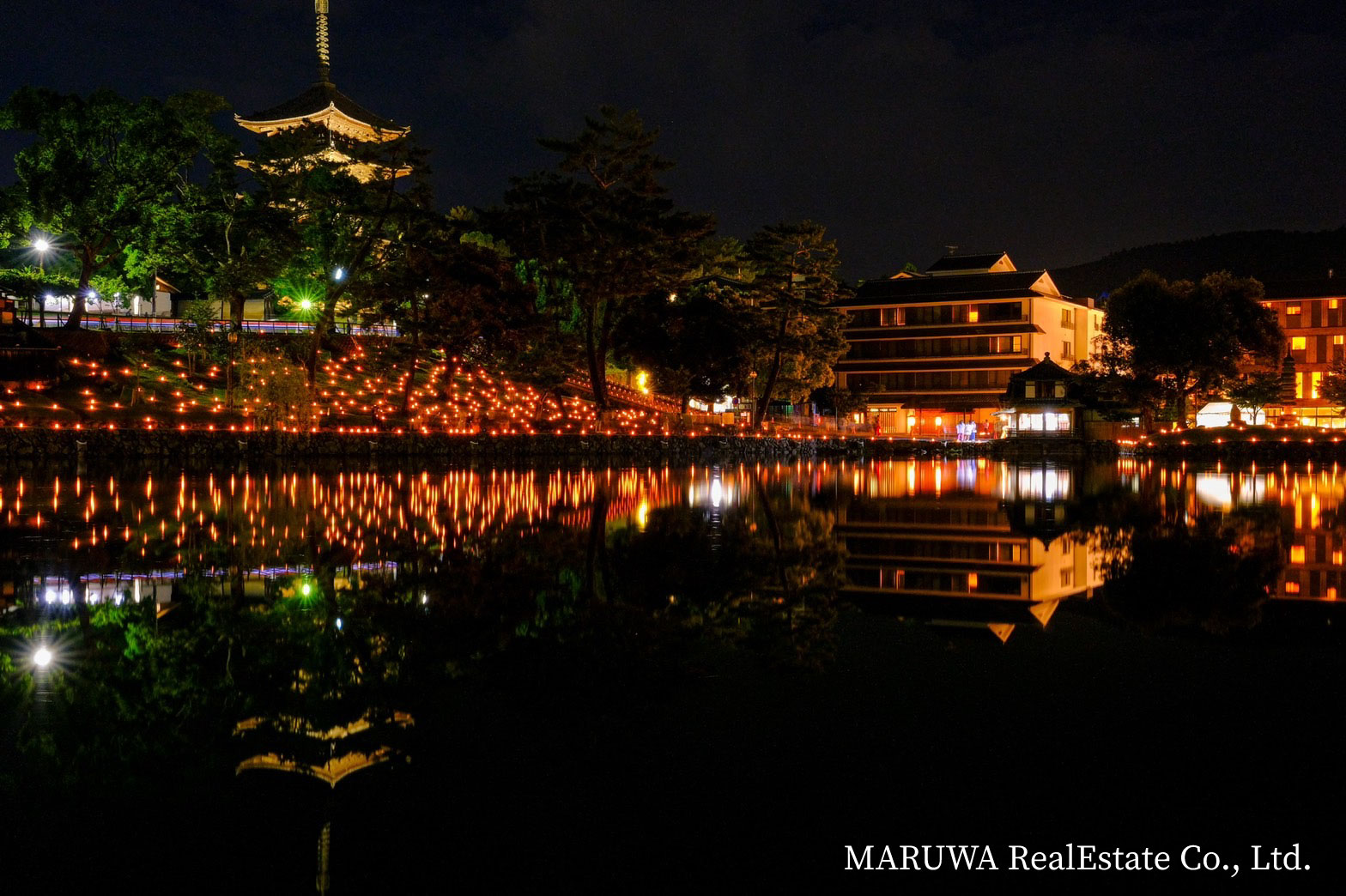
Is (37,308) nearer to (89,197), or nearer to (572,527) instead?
(89,197)

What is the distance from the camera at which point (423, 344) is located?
40.3m

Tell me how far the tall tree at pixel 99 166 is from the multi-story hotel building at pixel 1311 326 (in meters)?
76.1

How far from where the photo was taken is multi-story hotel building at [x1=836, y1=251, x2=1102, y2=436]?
71.8 m

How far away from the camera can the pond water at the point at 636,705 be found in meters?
4.23

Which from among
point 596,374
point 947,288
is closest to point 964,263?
point 947,288

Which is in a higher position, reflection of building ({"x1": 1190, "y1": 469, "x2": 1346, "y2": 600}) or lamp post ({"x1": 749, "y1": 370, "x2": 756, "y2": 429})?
lamp post ({"x1": 749, "y1": 370, "x2": 756, "y2": 429})

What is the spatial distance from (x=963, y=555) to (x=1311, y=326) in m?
82.6

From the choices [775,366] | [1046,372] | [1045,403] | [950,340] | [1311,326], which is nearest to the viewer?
[775,366]

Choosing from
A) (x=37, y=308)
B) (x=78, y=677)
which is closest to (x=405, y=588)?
(x=78, y=677)

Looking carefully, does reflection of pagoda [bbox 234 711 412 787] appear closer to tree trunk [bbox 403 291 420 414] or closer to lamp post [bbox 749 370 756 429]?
tree trunk [bbox 403 291 420 414]

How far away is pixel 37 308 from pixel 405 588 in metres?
53.3

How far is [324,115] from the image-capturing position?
5975cm

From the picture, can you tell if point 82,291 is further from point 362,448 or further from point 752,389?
point 752,389

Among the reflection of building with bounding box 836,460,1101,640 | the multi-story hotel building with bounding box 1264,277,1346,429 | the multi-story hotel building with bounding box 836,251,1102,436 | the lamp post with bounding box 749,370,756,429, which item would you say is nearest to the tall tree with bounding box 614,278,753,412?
the lamp post with bounding box 749,370,756,429
